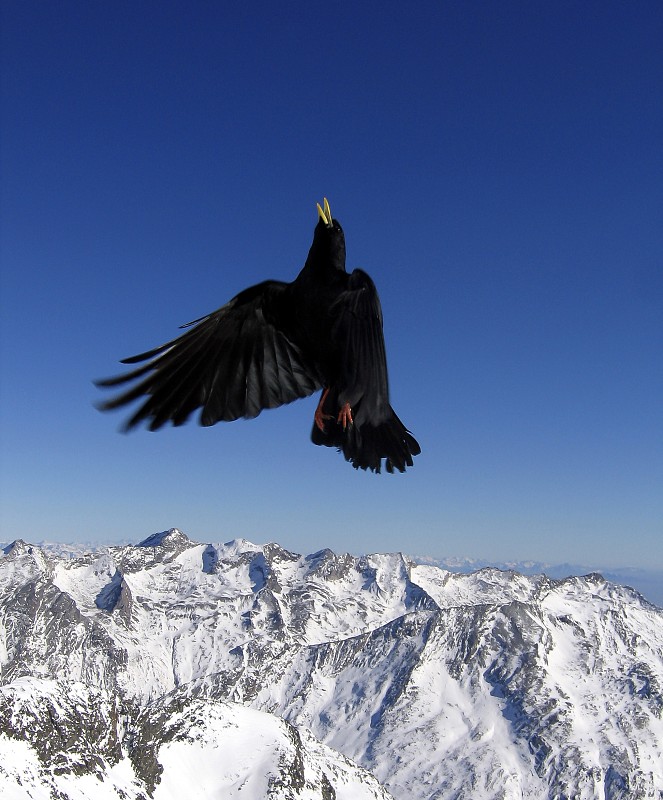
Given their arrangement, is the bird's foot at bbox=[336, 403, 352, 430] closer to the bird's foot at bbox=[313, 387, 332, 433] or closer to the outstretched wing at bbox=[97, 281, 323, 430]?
the bird's foot at bbox=[313, 387, 332, 433]

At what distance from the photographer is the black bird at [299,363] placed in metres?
3.77

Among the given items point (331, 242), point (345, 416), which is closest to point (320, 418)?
point (345, 416)

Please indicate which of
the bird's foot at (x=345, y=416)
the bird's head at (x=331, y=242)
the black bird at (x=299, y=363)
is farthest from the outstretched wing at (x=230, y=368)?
the bird's foot at (x=345, y=416)

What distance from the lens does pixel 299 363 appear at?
18.6 ft

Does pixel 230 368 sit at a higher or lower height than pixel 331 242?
lower

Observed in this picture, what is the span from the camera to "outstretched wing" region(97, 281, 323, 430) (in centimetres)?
497

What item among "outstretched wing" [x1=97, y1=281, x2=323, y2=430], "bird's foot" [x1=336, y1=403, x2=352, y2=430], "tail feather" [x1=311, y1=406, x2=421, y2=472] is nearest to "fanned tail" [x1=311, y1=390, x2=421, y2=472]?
"tail feather" [x1=311, y1=406, x2=421, y2=472]

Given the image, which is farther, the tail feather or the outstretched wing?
the outstretched wing

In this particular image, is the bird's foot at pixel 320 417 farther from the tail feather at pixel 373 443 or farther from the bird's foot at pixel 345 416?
the bird's foot at pixel 345 416

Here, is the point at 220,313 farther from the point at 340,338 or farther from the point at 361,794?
the point at 361,794

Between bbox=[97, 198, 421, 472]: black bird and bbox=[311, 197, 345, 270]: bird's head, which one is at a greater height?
bbox=[311, 197, 345, 270]: bird's head

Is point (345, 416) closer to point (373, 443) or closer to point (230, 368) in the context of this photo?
point (373, 443)

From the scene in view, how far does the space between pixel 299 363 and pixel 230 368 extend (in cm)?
57

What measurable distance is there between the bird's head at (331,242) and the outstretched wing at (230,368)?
0.85 meters
